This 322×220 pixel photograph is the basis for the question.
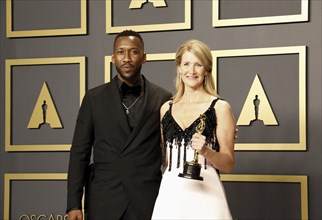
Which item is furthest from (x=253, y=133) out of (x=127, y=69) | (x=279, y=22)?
(x=127, y=69)

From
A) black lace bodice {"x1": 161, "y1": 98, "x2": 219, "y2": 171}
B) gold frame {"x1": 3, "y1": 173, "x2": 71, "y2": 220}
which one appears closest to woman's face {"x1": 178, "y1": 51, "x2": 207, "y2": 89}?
black lace bodice {"x1": 161, "y1": 98, "x2": 219, "y2": 171}

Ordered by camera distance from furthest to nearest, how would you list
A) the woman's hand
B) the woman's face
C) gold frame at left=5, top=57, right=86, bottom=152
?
gold frame at left=5, top=57, right=86, bottom=152
the woman's face
the woman's hand

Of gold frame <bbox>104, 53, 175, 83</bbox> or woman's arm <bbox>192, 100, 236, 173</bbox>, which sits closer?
woman's arm <bbox>192, 100, 236, 173</bbox>

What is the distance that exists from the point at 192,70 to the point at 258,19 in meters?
1.31

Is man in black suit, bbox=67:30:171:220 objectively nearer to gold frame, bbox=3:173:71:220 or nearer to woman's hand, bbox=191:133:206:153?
woman's hand, bbox=191:133:206:153

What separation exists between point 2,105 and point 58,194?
72cm

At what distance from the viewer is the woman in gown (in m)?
2.44

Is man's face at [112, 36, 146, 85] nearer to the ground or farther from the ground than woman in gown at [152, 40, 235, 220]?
farther from the ground

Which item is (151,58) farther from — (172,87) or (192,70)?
(192,70)

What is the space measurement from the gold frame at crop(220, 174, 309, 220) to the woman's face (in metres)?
1.27

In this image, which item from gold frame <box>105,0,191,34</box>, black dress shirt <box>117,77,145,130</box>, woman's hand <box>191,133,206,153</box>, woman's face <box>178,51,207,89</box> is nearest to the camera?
woman's hand <box>191,133,206,153</box>

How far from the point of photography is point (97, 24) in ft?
13.4

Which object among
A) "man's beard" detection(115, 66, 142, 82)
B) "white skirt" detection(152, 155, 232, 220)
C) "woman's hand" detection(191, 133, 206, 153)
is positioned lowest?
"white skirt" detection(152, 155, 232, 220)

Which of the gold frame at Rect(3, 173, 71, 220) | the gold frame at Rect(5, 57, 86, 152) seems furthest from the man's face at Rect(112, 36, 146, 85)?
the gold frame at Rect(3, 173, 71, 220)
